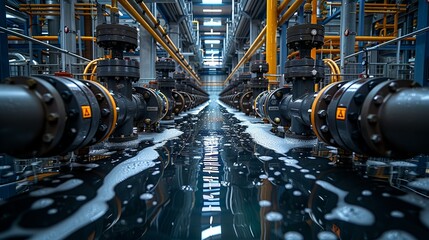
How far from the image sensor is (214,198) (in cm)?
103

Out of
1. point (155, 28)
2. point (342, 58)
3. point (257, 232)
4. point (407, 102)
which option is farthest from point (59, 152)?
point (155, 28)

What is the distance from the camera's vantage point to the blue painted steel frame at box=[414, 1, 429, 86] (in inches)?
106

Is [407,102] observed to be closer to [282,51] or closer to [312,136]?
[312,136]

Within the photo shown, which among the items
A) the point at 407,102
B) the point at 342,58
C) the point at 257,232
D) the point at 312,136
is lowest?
the point at 257,232

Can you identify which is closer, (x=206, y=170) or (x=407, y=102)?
(x=407, y=102)

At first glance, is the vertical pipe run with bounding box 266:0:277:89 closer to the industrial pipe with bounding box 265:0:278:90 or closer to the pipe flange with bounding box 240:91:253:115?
the industrial pipe with bounding box 265:0:278:90

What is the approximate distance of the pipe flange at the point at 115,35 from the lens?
1854mm

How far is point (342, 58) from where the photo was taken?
260 cm

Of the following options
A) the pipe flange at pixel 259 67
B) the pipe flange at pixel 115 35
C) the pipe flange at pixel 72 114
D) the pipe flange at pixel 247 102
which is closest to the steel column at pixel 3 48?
the pipe flange at pixel 115 35

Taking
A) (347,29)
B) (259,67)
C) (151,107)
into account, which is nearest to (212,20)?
(259,67)

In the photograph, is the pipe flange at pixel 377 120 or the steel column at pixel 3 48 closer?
the pipe flange at pixel 377 120

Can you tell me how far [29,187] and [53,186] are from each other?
0.29 ft

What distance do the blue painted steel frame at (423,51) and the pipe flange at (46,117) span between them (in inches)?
125

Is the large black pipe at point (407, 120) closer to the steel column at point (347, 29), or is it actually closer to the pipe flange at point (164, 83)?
the steel column at point (347, 29)
